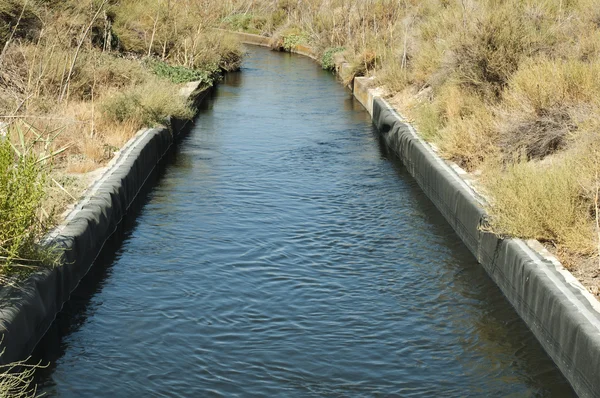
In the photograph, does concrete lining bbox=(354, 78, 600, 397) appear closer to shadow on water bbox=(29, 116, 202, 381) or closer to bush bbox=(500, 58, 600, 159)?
bush bbox=(500, 58, 600, 159)

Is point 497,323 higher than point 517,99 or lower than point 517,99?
lower

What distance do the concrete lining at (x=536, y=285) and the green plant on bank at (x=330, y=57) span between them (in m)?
22.9

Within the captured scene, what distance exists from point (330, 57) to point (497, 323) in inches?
1142

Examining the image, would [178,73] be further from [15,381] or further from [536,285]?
[15,381]

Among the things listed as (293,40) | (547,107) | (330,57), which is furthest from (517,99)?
(293,40)

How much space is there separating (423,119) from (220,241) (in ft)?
23.0

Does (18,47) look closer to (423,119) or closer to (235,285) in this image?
(423,119)

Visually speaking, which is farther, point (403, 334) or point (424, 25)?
point (424, 25)

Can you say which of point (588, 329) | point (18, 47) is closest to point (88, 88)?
point (18, 47)

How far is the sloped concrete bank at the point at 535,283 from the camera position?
802cm

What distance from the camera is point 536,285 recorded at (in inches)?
369

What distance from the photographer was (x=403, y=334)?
32.4 feet

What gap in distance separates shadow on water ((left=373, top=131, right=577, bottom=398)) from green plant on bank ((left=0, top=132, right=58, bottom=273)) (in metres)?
4.50

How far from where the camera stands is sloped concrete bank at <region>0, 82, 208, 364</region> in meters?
8.47
